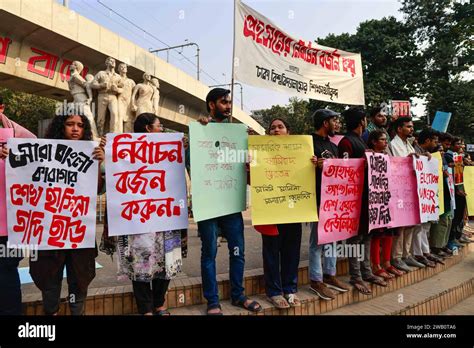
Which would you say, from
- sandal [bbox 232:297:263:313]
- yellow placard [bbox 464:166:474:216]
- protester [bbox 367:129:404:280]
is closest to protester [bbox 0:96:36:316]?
sandal [bbox 232:297:263:313]

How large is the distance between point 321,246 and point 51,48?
1272 centimetres

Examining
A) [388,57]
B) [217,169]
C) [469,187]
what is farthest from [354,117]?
Answer: [388,57]

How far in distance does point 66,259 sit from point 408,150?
4.01 meters

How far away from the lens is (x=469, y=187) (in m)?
5.79

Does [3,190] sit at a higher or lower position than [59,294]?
higher

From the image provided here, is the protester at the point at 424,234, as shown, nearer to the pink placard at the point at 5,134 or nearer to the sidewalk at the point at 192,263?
the sidewalk at the point at 192,263

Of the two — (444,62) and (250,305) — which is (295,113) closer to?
(444,62)

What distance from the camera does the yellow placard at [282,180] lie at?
9.44ft

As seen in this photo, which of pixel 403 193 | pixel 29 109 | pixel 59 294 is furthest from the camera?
pixel 29 109

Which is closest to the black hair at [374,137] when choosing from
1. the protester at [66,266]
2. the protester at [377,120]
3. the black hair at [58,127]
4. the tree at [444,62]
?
the protester at [377,120]

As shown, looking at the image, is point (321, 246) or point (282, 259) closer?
Result: point (282, 259)
